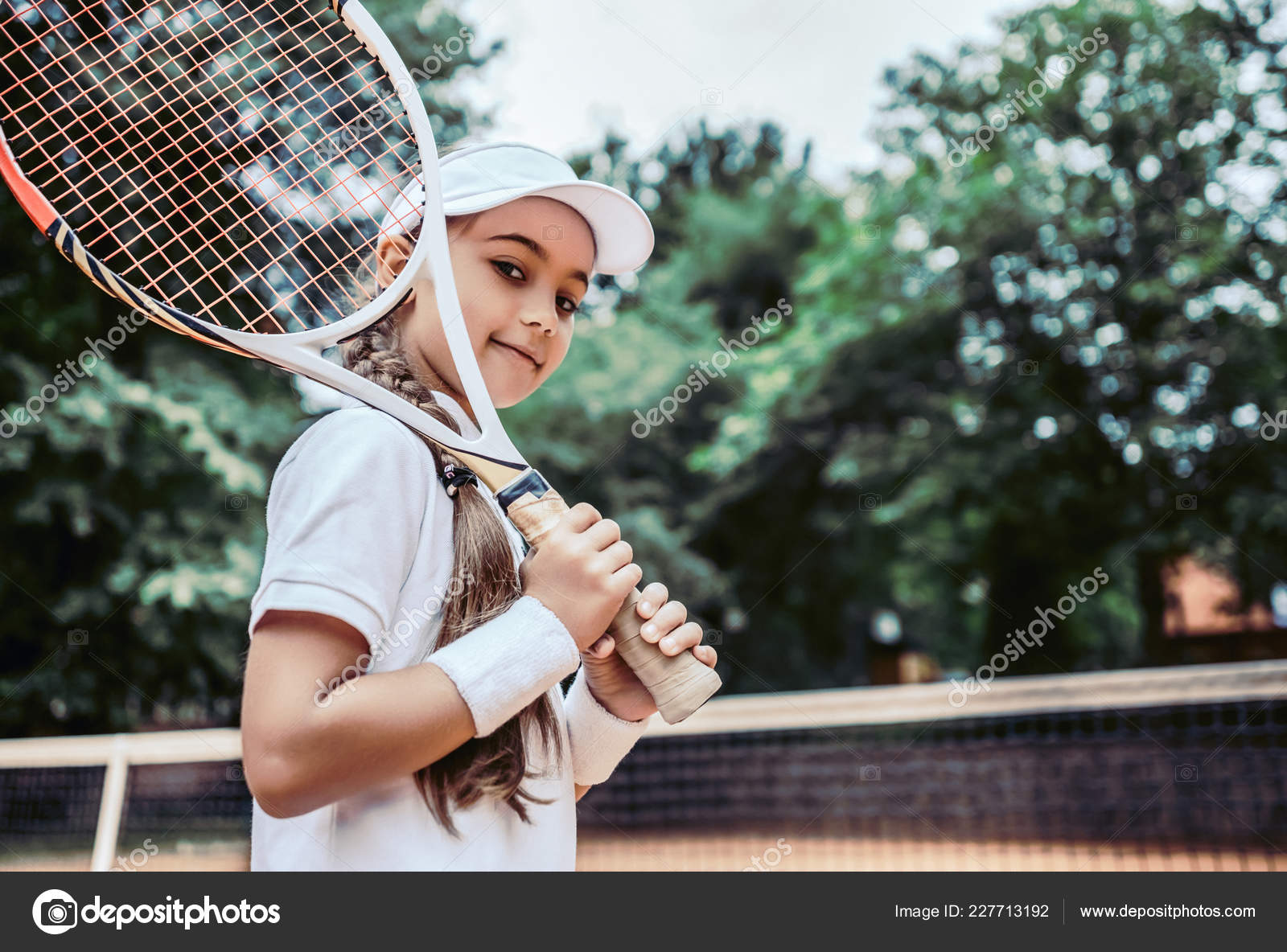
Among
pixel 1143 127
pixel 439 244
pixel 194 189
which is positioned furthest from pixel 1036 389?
pixel 439 244

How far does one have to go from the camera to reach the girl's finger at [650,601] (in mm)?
1350

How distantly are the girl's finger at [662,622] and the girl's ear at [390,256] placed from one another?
0.64 metres

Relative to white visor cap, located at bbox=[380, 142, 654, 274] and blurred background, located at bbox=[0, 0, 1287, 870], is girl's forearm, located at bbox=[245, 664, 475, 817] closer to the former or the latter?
white visor cap, located at bbox=[380, 142, 654, 274]

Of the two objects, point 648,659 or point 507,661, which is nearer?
point 507,661

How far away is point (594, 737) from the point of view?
4.70ft

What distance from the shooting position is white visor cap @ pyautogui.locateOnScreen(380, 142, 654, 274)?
1.48 meters

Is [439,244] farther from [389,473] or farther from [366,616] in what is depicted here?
[366,616]

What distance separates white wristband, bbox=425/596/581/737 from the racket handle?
163mm

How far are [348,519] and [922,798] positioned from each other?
6.87 metres
